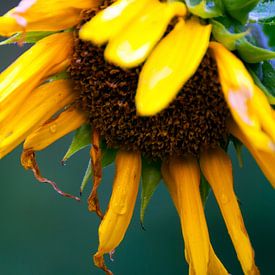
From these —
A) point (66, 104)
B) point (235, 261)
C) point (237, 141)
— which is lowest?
point (235, 261)

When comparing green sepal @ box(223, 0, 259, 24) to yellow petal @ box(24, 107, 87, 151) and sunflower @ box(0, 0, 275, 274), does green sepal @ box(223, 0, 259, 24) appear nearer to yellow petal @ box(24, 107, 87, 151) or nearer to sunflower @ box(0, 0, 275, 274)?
sunflower @ box(0, 0, 275, 274)

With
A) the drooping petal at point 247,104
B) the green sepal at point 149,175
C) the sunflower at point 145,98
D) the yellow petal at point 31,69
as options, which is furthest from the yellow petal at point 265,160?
the yellow petal at point 31,69

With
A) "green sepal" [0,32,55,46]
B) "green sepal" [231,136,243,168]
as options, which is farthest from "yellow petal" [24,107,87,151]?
"green sepal" [231,136,243,168]

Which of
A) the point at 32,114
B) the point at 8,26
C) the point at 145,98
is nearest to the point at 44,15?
the point at 8,26

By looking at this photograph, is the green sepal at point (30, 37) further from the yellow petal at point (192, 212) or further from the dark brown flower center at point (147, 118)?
the yellow petal at point (192, 212)

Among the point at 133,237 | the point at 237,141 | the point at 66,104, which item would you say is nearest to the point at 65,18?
the point at 66,104

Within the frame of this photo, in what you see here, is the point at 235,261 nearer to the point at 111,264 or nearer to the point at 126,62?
the point at 111,264

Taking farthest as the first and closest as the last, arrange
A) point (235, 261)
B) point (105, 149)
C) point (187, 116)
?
point (235, 261), point (105, 149), point (187, 116)
